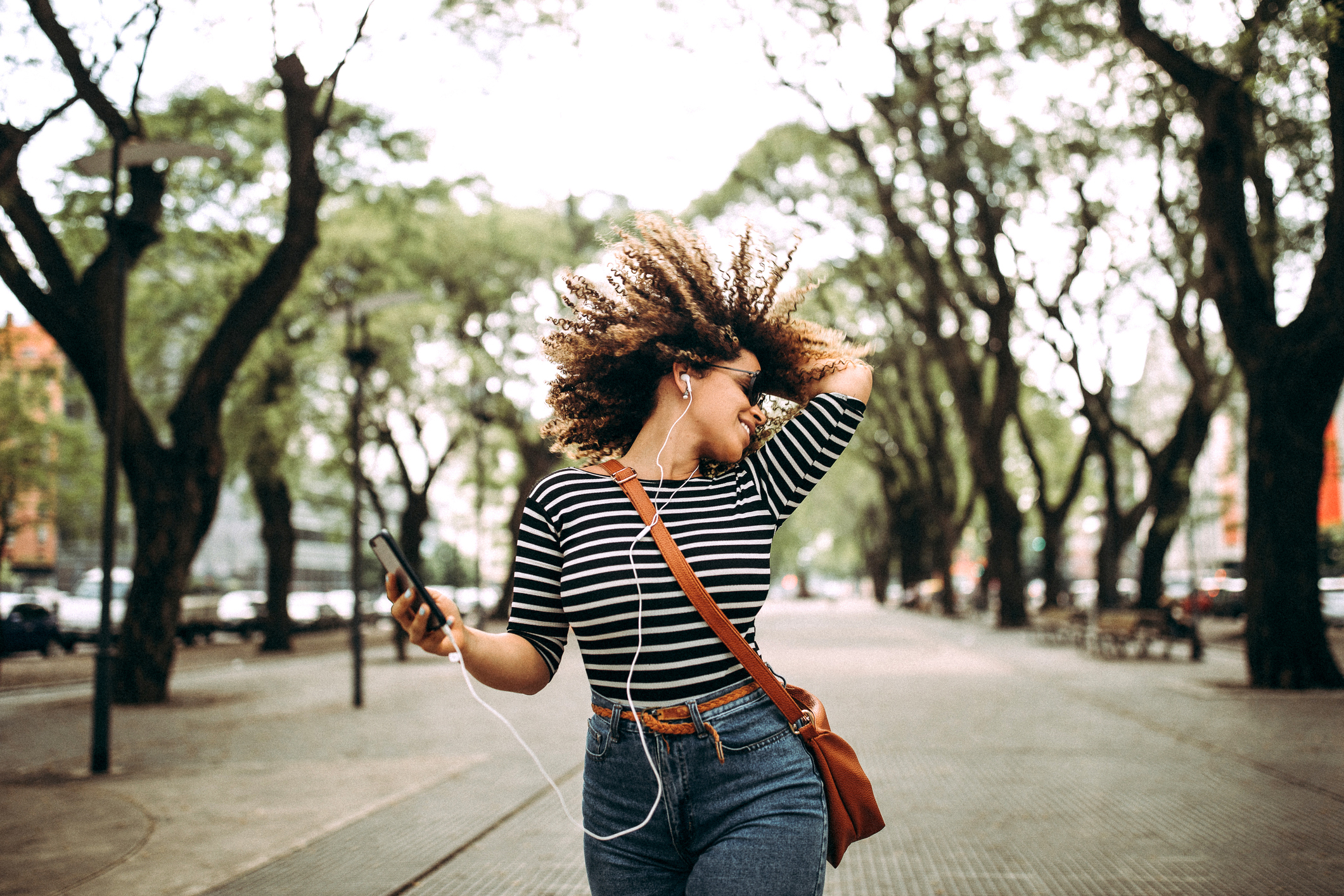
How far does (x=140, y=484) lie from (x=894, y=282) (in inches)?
746

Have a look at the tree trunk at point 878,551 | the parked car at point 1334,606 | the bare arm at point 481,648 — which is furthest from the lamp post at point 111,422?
the tree trunk at point 878,551

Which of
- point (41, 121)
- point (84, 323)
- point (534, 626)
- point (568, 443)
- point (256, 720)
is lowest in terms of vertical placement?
point (256, 720)

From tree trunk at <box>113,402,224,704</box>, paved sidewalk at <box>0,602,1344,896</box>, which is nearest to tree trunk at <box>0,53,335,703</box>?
tree trunk at <box>113,402,224,704</box>

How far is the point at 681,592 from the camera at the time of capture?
2.15 metres

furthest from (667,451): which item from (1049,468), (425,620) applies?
(1049,468)

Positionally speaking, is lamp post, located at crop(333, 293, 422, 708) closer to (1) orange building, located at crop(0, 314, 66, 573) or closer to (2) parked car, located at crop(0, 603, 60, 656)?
(1) orange building, located at crop(0, 314, 66, 573)

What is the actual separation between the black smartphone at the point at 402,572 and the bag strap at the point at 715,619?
0.42m

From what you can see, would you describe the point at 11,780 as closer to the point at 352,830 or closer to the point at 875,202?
the point at 352,830

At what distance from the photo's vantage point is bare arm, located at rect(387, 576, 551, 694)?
6.48ft

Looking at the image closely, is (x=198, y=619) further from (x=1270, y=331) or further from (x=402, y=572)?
(x=402, y=572)

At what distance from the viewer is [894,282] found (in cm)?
2833

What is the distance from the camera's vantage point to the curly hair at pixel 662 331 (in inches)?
100

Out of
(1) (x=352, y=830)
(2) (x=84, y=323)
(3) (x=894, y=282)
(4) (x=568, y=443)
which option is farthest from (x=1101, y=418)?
(4) (x=568, y=443)

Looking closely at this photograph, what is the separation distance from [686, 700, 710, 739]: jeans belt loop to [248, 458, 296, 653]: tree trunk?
23935 millimetres
